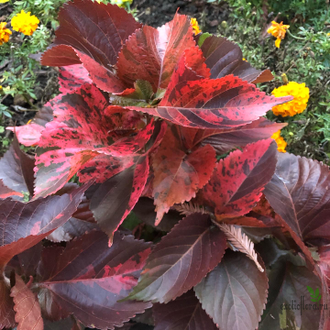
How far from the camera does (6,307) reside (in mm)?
392

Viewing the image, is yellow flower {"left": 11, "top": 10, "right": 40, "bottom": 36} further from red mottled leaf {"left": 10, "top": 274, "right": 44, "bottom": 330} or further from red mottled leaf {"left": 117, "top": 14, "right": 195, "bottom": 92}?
red mottled leaf {"left": 10, "top": 274, "right": 44, "bottom": 330}

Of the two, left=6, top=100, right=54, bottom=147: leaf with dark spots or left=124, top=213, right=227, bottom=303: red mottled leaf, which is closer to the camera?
left=124, top=213, right=227, bottom=303: red mottled leaf

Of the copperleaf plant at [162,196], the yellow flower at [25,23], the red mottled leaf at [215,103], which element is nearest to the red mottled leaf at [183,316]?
the copperleaf plant at [162,196]

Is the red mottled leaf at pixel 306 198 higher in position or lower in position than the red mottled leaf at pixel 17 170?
lower

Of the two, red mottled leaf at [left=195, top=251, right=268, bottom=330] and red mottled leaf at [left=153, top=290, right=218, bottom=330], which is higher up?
red mottled leaf at [left=195, top=251, right=268, bottom=330]

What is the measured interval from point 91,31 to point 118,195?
0.24 m

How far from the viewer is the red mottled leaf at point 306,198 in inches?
18.1

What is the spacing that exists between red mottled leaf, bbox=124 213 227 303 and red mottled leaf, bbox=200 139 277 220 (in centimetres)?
4

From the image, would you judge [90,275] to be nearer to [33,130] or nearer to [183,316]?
[183,316]

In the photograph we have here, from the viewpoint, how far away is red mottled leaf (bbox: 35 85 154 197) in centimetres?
35

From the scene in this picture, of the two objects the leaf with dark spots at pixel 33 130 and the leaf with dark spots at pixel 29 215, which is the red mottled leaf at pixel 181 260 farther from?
the leaf with dark spots at pixel 33 130

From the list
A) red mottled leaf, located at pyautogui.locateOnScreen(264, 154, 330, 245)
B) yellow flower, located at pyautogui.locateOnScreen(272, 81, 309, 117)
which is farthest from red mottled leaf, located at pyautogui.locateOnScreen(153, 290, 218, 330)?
yellow flower, located at pyautogui.locateOnScreen(272, 81, 309, 117)

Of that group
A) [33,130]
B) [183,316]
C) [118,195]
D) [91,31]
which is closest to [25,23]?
[33,130]

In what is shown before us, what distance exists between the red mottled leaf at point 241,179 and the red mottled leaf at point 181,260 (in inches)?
1.5
